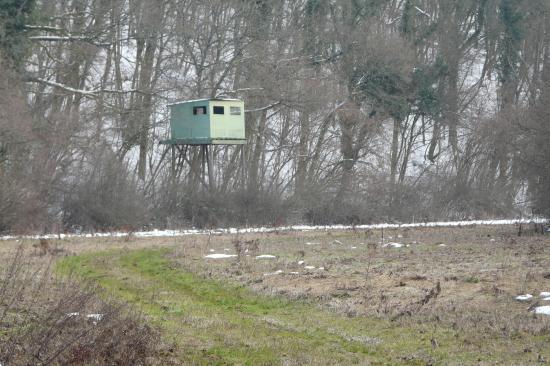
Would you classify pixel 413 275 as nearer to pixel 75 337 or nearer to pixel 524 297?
pixel 524 297

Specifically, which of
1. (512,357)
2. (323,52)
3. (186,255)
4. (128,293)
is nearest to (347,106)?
(323,52)

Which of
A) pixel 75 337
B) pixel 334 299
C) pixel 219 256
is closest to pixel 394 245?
pixel 219 256

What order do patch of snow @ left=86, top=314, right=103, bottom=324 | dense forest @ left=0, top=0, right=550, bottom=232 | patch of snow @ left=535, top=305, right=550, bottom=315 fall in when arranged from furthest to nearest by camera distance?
dense forest @ left=0, top=0, right=550, bottom=232, patch of snow @ left=535, top=305, right=550, bottom=315, patch of snow @ left=86, top=314, right=103, bottom=324

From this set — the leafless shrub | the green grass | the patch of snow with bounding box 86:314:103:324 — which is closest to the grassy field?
the green grass

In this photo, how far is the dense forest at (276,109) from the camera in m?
38.4

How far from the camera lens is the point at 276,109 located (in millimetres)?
51531

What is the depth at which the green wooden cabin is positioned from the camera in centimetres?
4200

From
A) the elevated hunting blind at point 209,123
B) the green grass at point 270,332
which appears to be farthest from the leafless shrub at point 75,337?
the elevated hunting blind at point 209,123

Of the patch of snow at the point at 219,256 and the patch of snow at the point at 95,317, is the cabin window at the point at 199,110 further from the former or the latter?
the patch of snow at the point at 95,317

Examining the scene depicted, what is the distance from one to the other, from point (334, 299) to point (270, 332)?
2673 mm

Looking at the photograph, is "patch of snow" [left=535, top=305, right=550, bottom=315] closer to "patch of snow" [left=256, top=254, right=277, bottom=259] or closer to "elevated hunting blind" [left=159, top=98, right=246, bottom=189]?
"patch of snow" [left=256, top=254, right=277, bottom=259]

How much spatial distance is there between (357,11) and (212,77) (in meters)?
11.4

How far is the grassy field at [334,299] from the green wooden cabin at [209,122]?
666 inches

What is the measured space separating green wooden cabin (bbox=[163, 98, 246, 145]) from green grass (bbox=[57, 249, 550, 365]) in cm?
2438
